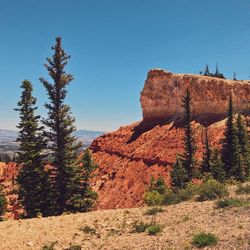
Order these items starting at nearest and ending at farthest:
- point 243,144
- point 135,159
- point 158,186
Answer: point 158,186 < point 243,144 < point 135,159

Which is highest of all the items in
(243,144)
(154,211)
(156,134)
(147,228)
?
(156,134)

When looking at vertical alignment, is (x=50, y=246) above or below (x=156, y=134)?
below

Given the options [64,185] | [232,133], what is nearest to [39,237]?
[64,185]

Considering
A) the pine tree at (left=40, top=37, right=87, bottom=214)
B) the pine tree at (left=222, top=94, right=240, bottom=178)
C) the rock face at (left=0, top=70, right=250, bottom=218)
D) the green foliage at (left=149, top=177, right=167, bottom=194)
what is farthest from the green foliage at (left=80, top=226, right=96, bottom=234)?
the rock face at (left=0, top=70, right=250, bottom=218)

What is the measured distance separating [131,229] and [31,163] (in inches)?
708

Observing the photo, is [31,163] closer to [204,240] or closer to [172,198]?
[172,198]

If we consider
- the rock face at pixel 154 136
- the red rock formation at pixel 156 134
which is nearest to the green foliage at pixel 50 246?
the red rock formation at pixel 156 134

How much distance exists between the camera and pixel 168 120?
282 ft

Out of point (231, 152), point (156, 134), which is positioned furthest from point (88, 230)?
point (156, 134)

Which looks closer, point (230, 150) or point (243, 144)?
point (230, 150)

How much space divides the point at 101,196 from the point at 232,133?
26.2 meters

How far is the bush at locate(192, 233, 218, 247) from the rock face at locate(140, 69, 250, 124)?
2625 inches

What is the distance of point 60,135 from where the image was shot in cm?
2947

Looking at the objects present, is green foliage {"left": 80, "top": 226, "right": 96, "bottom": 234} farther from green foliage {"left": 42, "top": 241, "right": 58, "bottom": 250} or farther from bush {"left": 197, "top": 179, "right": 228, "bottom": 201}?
bush {"left": 197, "top": 179, "right": 228, "bottom": 201}
